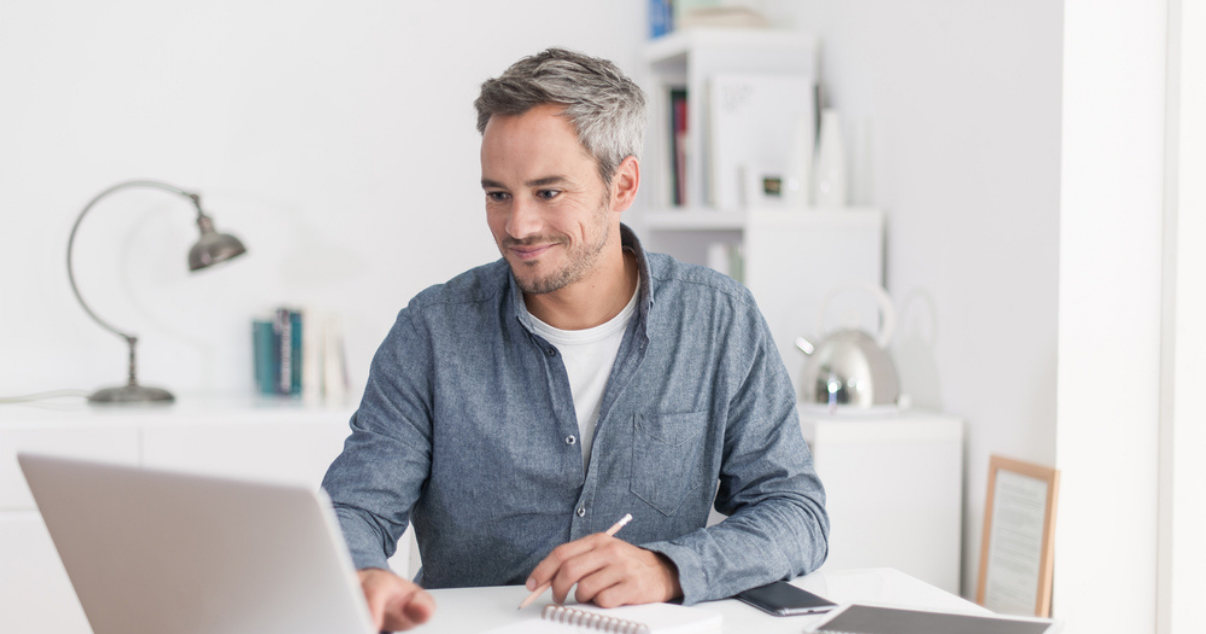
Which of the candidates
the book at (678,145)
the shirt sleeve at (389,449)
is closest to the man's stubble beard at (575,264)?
the shirt sleeve at (389,449)

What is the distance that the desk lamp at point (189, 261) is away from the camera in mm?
2635

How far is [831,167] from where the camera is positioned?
2.69 metres

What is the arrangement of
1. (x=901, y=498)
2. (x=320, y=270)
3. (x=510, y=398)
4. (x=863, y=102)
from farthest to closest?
1. (x=320, y=270)
2. (x=863, y=102)
3. (x=901, y=498)
4. (x=510, y=398)

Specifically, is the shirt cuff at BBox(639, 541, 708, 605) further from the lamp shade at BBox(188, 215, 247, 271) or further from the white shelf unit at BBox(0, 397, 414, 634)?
the lamp shade at BBox(188, 215, 247, 271)

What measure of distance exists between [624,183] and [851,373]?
1.02m

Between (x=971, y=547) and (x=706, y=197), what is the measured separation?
1149 millimetres

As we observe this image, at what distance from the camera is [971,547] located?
236 centimetres

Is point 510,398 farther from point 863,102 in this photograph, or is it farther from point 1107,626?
point 863,102

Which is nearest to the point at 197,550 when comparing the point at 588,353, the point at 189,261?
the point at 588,353

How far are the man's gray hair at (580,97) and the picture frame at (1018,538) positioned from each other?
1.15 metres

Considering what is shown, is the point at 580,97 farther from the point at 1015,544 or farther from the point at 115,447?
the point at 115,447

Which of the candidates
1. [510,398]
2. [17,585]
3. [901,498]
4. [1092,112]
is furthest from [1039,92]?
[17,585]

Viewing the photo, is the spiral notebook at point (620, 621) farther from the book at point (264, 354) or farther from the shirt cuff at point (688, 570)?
the book at point (264, 354)

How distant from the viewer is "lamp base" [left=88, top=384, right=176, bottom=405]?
2.62m
